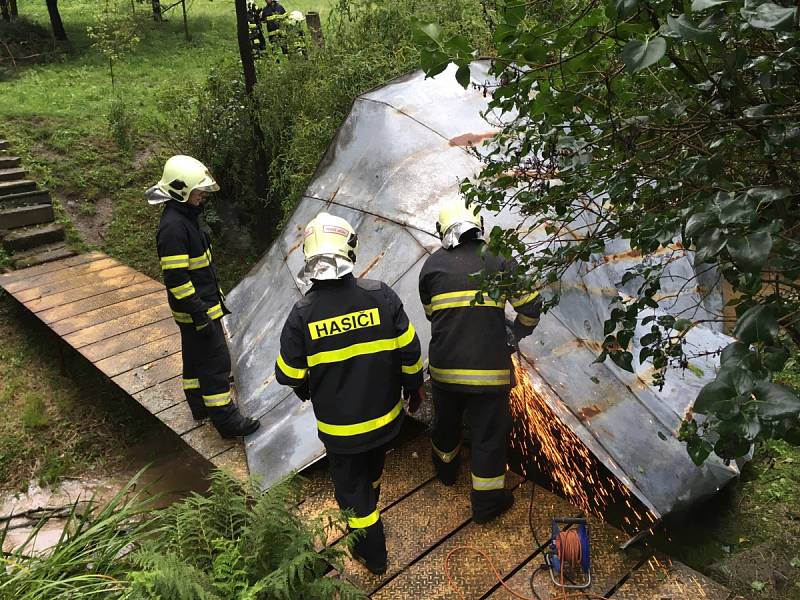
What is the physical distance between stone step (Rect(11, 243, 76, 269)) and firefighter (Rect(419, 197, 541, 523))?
5778 mm

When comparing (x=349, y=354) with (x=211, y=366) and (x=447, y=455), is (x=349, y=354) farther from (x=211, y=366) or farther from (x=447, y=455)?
(x=211, y=366)

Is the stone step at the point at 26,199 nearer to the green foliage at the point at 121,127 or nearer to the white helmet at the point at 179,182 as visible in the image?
the green foliage at the point at 121,127

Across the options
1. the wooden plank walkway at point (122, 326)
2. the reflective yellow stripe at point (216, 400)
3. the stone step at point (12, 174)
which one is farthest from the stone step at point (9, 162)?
the reflective yellow stripe at point (216, 400)

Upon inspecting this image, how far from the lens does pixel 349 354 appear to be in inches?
118

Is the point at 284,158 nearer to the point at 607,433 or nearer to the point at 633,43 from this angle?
the point at 607,433

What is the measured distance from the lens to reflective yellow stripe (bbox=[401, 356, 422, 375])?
3.12 meters

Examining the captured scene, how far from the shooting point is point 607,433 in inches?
130

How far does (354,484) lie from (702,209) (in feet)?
7.43

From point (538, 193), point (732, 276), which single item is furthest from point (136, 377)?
point (732, 276)

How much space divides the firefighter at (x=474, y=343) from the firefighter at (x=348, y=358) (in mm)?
233

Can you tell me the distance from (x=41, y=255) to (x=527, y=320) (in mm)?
6357

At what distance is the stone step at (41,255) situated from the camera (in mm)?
7230

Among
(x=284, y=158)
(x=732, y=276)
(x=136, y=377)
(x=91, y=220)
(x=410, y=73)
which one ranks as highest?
(x=732, y=276)

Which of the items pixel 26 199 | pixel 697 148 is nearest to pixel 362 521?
pixel 697 148
